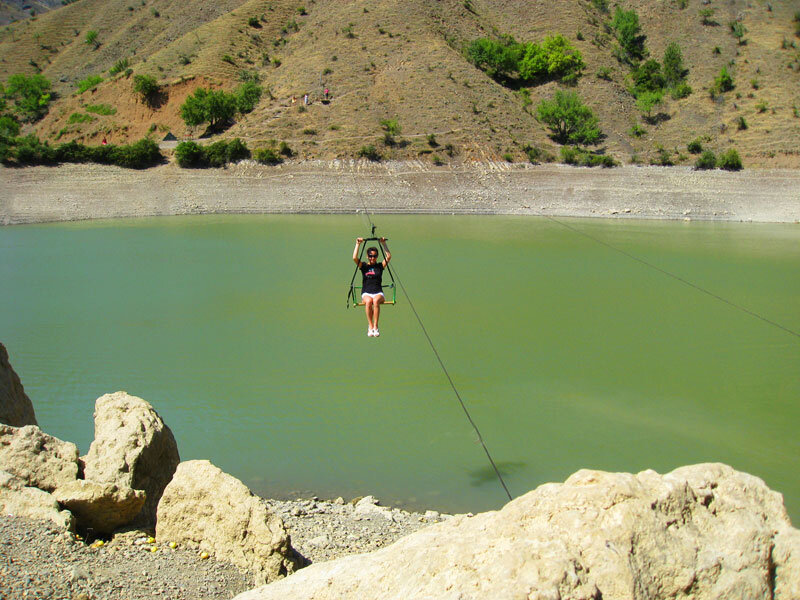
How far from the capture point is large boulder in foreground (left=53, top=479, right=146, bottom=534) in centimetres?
579

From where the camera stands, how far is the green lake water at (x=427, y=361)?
35.7 ft

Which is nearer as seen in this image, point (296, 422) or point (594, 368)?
point (296, 422)

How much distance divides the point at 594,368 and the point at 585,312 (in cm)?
497

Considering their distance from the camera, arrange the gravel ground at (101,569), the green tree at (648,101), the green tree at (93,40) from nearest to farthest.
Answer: the gravel ground at (101,569)
the green tree at (648,101)
the green tree at (93,40)

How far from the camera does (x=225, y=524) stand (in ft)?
19.1

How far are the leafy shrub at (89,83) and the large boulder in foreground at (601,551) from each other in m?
72.8

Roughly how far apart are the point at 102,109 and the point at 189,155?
72.2 feet

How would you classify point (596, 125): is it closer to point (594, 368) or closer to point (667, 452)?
point (594, 368)

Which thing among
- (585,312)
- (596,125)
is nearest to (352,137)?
(596,125)

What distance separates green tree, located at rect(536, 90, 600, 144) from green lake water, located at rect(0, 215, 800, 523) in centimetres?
2564

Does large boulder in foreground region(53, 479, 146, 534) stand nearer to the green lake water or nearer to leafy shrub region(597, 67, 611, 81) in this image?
the green lake water

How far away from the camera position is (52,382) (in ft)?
46.2

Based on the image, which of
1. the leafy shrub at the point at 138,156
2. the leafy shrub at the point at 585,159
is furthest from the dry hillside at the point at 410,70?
the leafy shrub at the point at 138,156

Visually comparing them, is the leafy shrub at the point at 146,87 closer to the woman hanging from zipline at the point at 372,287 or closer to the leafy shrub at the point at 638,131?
the leafy shrub at the point at 638,131
